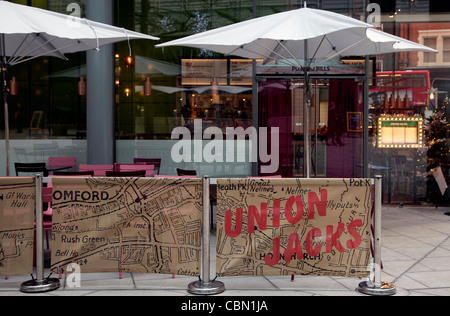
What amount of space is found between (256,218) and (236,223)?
0.22 meters

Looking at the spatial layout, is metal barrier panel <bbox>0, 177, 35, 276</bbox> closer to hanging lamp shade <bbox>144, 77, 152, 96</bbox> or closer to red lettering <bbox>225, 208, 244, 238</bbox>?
red lettering <bbox>225, 208, 244, 238</bbox>

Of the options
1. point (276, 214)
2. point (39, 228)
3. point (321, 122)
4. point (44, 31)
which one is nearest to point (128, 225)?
point (39, 228)

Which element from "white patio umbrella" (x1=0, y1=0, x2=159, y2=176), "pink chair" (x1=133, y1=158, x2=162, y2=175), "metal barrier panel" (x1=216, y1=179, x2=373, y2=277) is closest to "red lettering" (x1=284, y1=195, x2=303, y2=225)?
"metal barrier panel" (x1=216, y1=179, x2=373, y2=277)

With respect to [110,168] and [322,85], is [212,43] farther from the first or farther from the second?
[322,85]

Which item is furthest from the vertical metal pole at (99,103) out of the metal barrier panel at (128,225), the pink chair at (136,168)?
the metal barrier panel at (128,225)

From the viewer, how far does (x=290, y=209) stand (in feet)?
18.5

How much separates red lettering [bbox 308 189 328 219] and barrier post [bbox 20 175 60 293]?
9.61 feet

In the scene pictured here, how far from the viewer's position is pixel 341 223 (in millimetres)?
5652

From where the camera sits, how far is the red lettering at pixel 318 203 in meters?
5.61

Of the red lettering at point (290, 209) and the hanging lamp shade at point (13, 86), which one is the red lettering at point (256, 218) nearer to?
the red lettering at point (290, 209)

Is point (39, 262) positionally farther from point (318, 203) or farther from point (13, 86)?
point (13, 86)

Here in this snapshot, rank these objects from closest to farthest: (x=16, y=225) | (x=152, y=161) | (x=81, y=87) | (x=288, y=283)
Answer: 1. (x=16, y=225)
2. (x=288, y=283)
3. (x=152, y=161)
4. (x=81, y=87)
